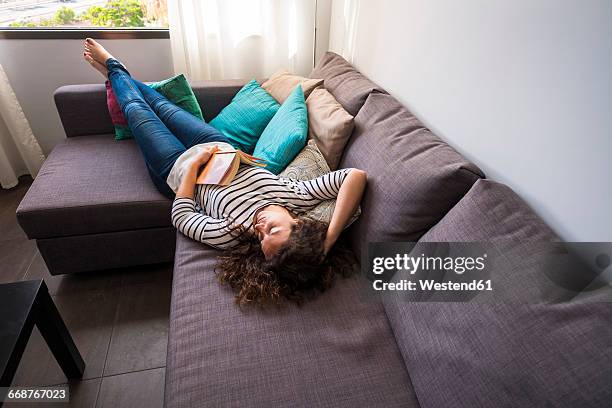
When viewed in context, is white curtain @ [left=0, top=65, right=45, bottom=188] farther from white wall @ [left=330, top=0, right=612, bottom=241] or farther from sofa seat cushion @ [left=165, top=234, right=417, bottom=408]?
white wall @ [left=330, top=0, right=612, bottom=241]

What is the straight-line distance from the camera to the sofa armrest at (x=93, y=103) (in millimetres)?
1928

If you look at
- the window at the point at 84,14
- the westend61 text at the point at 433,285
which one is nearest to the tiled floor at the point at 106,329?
the westend61 text at the point at 433,285

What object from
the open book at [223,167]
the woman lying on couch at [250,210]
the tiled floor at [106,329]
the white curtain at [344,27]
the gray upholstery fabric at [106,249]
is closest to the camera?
the woman lying on couch at [250,210]

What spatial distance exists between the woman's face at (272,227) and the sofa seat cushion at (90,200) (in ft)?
1.82

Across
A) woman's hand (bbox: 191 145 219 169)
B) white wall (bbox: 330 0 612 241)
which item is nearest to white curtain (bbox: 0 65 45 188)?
woman's hand (bbox: 191 145 219 169)

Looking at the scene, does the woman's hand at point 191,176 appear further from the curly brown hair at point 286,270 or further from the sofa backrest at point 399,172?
the sofa backrest at point 399,172

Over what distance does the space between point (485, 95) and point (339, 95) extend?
76cm

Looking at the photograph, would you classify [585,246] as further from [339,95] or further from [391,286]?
[339,95]

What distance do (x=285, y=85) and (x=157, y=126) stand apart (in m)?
0.73

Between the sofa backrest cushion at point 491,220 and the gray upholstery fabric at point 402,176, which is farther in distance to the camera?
the gray upholstery fabric at point 402,176

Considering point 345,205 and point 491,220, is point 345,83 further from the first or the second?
point 491,220

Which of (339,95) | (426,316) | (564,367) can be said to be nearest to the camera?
(564,367)

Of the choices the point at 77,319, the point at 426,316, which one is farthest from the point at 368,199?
the point at 77,319

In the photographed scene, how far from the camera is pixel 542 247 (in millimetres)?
803
